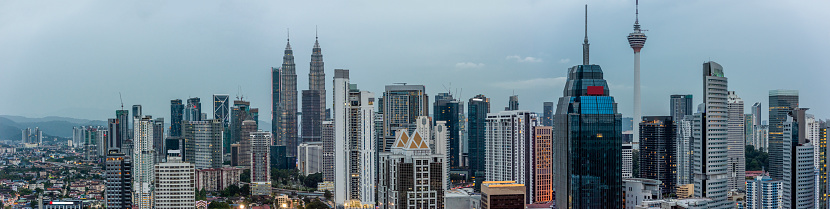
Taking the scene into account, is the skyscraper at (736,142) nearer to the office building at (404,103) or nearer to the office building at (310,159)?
the office building at (404,103)

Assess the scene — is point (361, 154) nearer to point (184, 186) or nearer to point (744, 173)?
point (184, 186)

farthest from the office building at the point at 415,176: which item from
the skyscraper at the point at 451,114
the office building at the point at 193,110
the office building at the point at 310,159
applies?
the office building at the point at 193,110

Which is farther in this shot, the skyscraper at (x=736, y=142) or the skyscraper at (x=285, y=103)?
the skyscraper at (x=285, y=103)

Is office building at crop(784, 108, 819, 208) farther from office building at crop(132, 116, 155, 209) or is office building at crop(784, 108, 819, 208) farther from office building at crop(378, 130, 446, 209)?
office building at crop(132, 116, 155, 209)

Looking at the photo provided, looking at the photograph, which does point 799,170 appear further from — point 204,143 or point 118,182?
point 204,143

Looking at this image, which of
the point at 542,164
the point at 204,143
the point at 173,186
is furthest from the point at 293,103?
the point at 173,186
